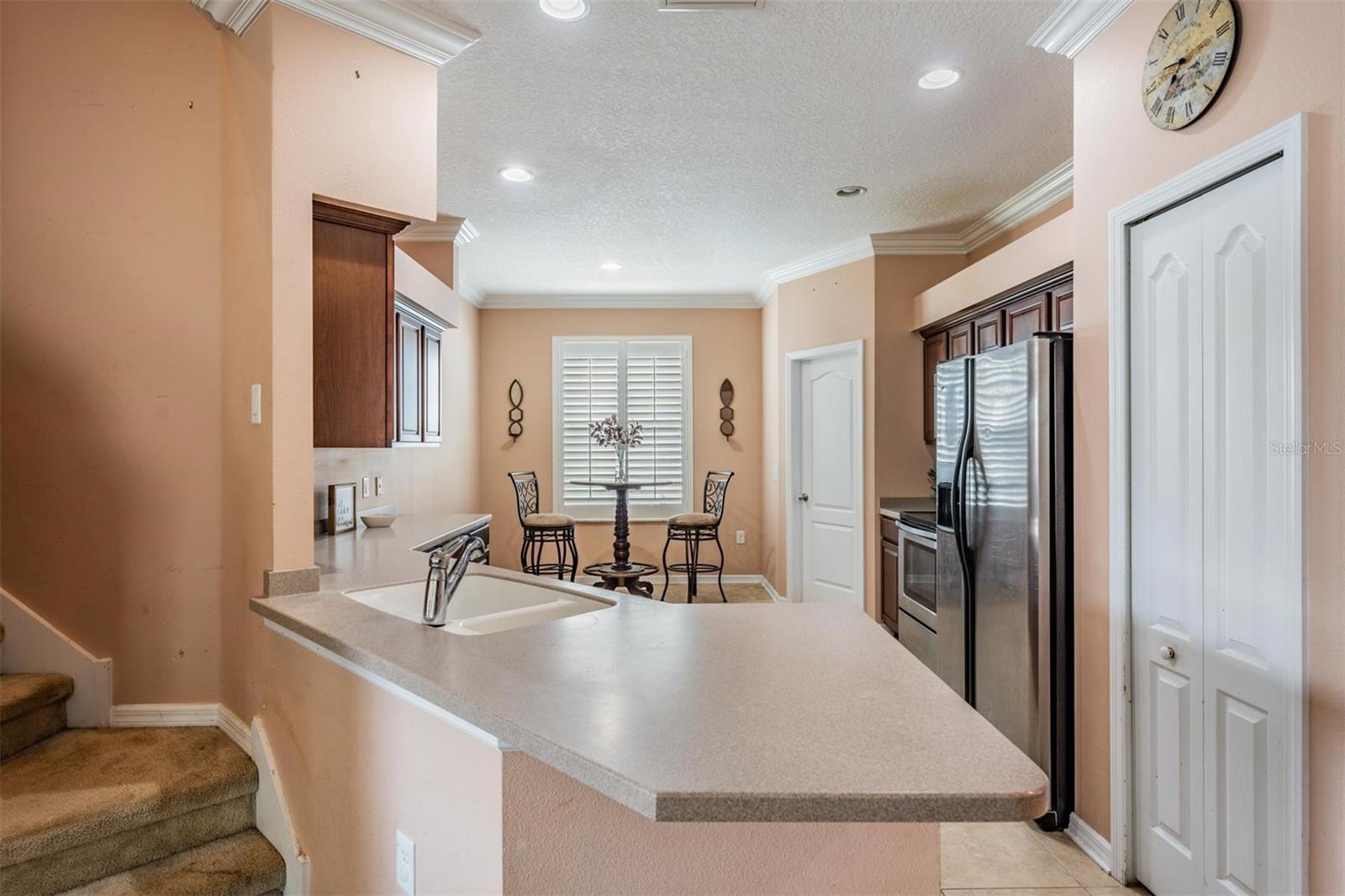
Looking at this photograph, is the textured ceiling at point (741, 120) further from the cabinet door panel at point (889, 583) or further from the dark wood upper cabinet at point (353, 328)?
the cabinet door panel at point (889, 583)

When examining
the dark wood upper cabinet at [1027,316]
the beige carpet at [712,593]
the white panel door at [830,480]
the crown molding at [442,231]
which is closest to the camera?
the dark wood upper cabinet at [1027,316]

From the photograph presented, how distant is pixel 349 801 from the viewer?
1.61 meters

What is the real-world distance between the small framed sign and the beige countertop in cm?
165

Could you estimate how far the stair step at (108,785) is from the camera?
158cm

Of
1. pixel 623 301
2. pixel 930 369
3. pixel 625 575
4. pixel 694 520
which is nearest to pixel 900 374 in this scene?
pixel 930 369

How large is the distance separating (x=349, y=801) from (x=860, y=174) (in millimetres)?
3352

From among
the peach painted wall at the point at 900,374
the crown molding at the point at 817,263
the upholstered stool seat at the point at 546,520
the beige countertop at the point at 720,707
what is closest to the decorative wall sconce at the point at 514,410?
the upholstered stool seat at the point at 546,520

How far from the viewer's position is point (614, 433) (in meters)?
5.93

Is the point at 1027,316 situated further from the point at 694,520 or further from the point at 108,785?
the point at 108,785

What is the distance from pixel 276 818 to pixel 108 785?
40 centimetres

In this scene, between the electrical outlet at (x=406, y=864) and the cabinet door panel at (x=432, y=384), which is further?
the cabinet door panel at (x=432, y=384)

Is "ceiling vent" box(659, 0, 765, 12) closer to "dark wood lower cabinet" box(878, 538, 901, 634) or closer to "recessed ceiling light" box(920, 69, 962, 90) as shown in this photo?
"recessed ceiling light" box(920, 69, 962, 90)

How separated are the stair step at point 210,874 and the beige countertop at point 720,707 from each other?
2.11 ft

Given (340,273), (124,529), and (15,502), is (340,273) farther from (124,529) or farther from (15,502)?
(15,502)
